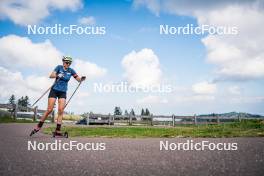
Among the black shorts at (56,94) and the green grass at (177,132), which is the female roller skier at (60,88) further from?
the green grass at (177,132)

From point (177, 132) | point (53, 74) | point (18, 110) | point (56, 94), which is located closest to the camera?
point (53, 74)

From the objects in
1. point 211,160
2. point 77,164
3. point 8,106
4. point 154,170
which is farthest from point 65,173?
point 8,106

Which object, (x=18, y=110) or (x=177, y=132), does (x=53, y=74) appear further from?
(x=18, y=110)

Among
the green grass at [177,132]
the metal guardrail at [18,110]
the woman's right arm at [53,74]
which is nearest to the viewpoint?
the woman's right arm at [53,74]

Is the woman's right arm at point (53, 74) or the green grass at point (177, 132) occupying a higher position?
the woman's right arm at point (53, 74)

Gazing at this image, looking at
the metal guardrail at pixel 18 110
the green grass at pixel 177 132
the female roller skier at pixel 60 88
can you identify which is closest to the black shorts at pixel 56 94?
the female roller skier at pixel 60 88

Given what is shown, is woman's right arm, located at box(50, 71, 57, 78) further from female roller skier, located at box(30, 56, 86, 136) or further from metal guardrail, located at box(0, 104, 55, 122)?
metal guardrail, located at box(0, 104, 55, 122)

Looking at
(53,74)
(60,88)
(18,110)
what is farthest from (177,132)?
(18,110)

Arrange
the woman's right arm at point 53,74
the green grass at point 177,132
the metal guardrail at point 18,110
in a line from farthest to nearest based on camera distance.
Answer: the metal guardrail at point 18,110
the green grass at point 177,132
the woman's right arm at point 53,74

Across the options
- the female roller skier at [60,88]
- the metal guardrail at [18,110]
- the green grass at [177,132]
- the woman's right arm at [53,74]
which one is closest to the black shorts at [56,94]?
the female roller skier at [60,88]

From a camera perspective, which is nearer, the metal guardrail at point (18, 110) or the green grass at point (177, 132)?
the green grass at point (177, 132)

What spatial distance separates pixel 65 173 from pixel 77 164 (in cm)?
52

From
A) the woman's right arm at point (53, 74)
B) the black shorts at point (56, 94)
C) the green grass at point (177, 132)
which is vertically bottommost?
the green grass at point (177, 132)

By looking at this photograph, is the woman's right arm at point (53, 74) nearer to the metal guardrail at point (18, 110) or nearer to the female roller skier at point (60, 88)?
the female roller skier at point (60, 88)
